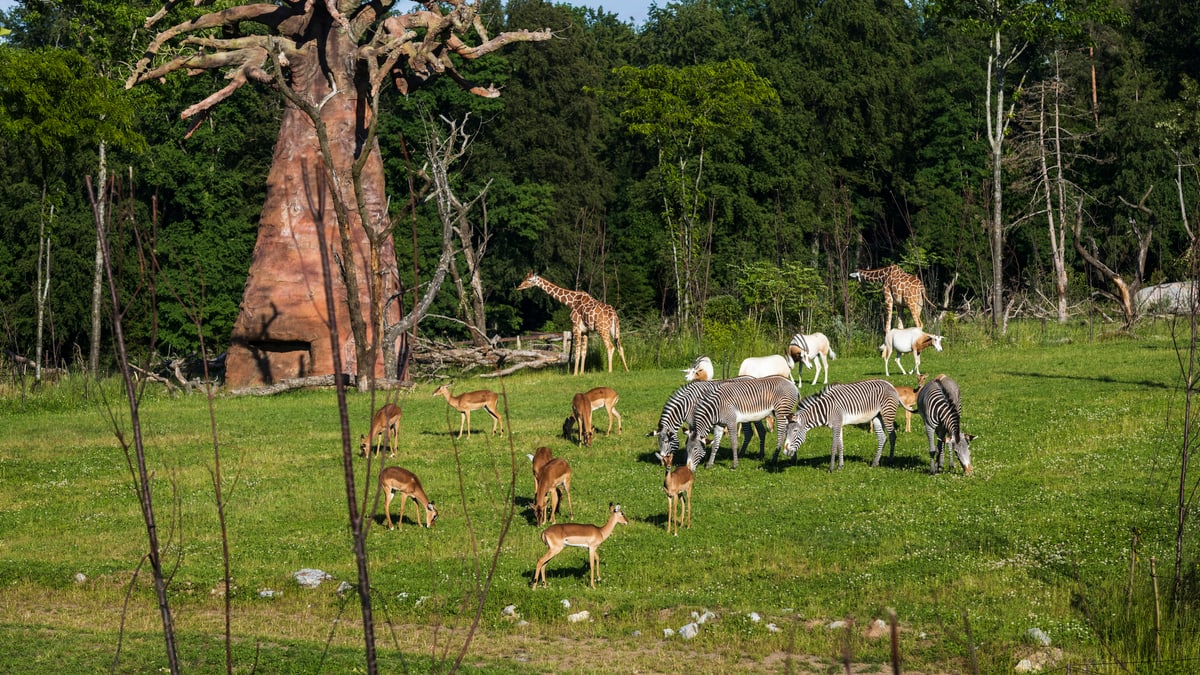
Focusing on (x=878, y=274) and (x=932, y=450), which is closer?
(x=932, y=450)

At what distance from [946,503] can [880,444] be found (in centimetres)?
265

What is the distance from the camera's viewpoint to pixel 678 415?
2008cm

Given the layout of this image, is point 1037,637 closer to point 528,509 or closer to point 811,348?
point 528,509

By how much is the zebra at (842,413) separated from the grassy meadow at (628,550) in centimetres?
38

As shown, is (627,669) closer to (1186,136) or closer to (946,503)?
(946,503)

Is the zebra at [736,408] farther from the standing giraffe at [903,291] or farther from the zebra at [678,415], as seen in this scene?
the standing giraffe at [903,291]

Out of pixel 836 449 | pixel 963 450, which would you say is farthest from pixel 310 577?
pixel 963 450

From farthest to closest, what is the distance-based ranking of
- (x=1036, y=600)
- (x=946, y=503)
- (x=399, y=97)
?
(x=399, y=97) < (x=946, y=503) < (x=1036, y=600)

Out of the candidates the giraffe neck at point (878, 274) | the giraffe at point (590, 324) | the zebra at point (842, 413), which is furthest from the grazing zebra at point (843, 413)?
the giraffe neck at point (878, 274)

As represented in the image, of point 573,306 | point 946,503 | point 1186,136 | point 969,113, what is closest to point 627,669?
point 946,503

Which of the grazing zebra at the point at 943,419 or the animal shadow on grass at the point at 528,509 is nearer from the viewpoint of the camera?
the animal shadow on grass at the point at 528,509

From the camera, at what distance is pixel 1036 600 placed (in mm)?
12078

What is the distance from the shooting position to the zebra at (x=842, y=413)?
18656mm

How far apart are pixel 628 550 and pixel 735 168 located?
41358 mm
